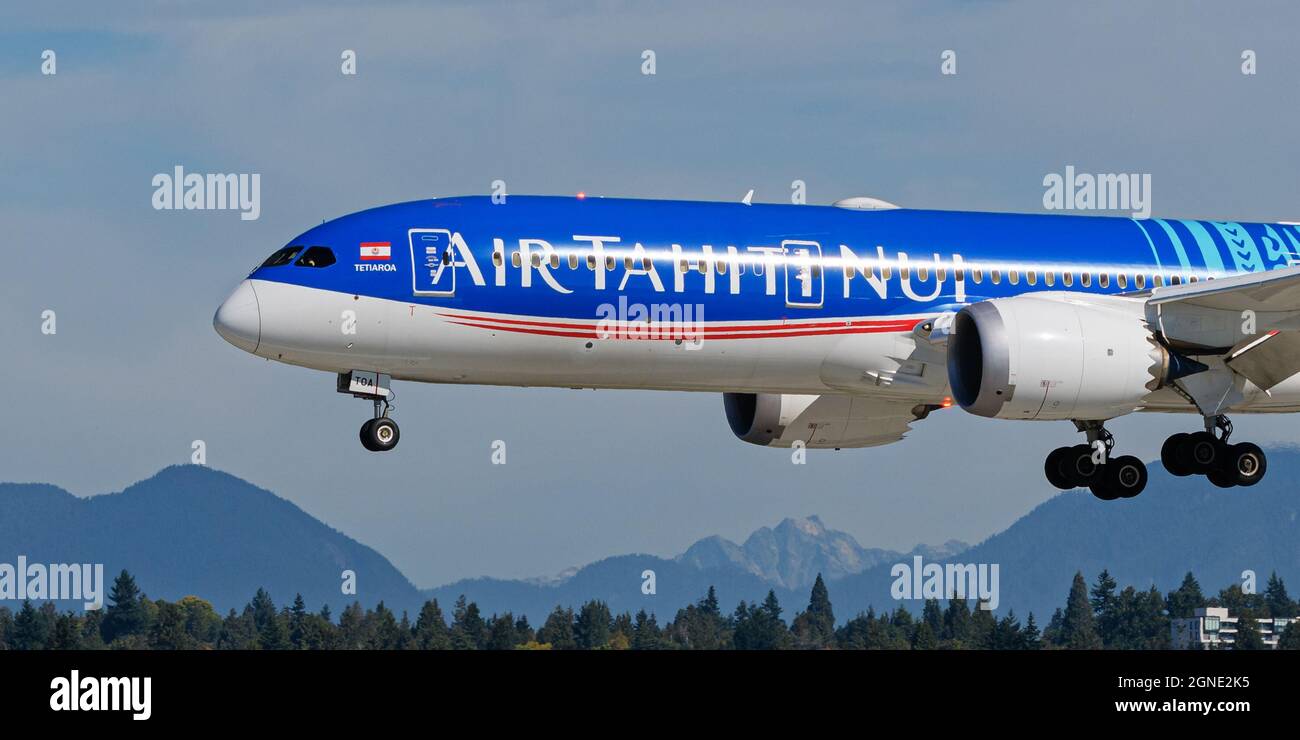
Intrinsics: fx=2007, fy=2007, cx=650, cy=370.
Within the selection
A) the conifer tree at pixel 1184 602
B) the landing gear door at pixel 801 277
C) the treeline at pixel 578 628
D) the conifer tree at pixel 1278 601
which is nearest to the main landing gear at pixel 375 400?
the landing gear door at pixel 801 277

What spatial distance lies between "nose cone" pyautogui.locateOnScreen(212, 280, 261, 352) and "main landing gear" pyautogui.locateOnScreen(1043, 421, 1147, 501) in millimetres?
17229

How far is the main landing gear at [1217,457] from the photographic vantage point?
4028cm

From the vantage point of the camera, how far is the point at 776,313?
38781 millimetres

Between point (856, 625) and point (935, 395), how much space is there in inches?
2804

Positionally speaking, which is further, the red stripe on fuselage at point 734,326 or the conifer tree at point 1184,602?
the conifer tree at point 1184,602

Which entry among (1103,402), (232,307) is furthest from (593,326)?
(1103,402)

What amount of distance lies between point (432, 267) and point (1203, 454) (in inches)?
627

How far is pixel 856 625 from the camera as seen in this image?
363 ft

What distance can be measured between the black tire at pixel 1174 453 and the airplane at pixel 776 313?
0.05 metres

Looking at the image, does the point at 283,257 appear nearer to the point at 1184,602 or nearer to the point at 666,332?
the point at 666,332

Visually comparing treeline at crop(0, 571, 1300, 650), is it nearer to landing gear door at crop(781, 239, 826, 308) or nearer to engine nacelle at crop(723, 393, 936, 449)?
engine nacelle at crop(723, 393, 936, 449)

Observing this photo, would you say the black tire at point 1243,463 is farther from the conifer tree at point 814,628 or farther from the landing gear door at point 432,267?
the conifer tree at point 814,628

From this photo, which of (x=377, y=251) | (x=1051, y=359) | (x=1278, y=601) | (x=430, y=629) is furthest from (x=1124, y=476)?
(x=1278, y=601)

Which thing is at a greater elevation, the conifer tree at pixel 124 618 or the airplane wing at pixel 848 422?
the airplane wing at pixel 848 422
